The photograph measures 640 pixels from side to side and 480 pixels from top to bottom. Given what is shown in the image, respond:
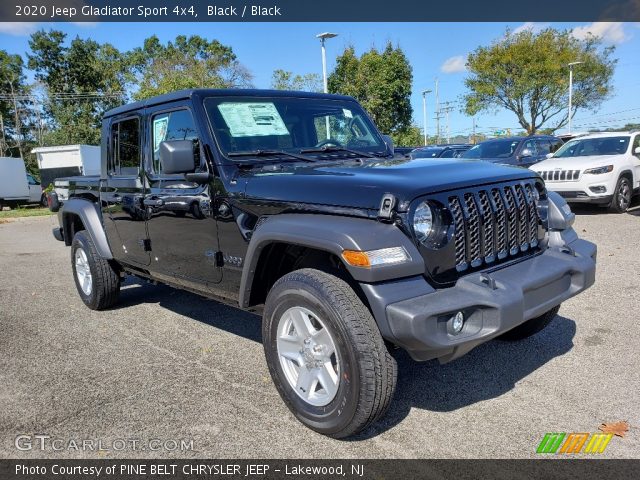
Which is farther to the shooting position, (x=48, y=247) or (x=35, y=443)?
Answer: (x=48, y=247)

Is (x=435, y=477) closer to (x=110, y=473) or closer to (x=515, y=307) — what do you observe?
(x=515, y=307)

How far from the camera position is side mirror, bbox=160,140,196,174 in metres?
3.36

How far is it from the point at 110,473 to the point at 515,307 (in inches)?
87.0

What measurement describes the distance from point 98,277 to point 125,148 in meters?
1.41

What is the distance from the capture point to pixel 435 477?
2.51 metres

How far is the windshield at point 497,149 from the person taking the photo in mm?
12086

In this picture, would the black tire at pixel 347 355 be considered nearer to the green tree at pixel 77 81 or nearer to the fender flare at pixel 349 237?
the fender flare at pixel 349 237

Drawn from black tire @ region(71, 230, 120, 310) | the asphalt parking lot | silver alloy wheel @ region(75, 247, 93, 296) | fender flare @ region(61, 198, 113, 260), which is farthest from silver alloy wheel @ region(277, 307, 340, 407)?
silver alloy wheel @ region(75, 247, 93, 296)

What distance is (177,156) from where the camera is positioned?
11.0 feet

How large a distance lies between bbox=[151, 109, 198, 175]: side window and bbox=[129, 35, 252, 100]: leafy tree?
21703 mm

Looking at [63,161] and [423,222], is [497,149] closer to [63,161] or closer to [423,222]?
[423,222]

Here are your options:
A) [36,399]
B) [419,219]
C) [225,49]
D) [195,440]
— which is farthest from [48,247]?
[225,49]

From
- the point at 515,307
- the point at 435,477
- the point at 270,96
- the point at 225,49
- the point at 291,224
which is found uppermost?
the point at 225,49

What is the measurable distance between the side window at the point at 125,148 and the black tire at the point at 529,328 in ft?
10.8
